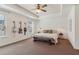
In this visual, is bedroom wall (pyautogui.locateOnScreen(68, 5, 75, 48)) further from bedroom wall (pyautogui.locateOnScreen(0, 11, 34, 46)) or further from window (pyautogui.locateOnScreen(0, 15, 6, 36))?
window (pyautogui.locateOnScreen(0, 15, 6, 36))

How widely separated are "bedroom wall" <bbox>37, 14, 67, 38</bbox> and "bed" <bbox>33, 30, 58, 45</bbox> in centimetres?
15

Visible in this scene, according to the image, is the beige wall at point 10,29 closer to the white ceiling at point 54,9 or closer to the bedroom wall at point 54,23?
the white ceiling at point 54,9

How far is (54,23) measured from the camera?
261 centimetres

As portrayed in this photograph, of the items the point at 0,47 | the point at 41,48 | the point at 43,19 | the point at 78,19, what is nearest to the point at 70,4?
the point at 78,19

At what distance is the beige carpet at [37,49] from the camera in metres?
2.38

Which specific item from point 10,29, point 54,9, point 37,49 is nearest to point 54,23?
point 54,9

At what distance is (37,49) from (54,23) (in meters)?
0.77

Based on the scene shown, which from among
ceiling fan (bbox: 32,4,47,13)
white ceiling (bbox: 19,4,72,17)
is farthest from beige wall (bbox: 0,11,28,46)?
ceiling fan (bbox: 32,4,47,13)

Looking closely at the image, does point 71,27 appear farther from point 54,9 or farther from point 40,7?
point 40,7

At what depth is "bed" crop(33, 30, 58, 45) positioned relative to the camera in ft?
8.29

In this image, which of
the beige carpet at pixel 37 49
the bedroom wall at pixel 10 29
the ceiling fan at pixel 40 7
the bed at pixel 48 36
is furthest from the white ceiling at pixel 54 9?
the beige carpet at pixel 37 49

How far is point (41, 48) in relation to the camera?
2.49 meters
